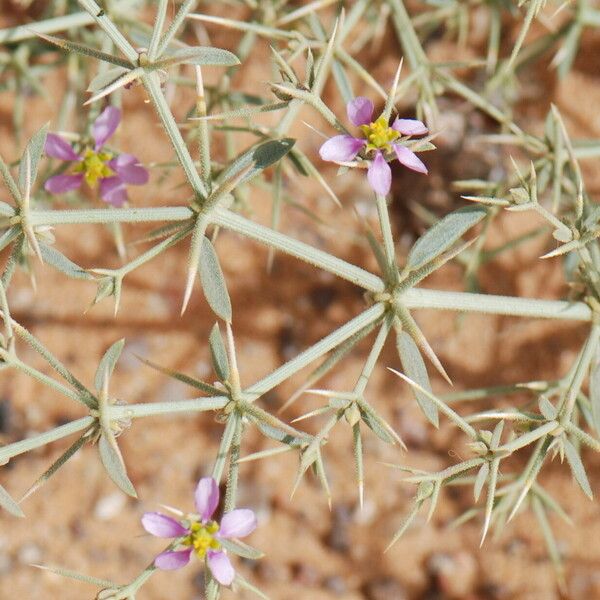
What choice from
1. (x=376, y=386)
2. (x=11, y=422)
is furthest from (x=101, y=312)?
(x=376, y=386)

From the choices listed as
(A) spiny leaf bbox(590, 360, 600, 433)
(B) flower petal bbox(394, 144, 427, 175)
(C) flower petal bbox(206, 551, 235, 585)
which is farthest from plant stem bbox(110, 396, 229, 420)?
(A) spiny leaf bbox(590, 360, 600, 433)

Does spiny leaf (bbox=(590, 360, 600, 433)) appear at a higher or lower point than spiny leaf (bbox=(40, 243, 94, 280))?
lower

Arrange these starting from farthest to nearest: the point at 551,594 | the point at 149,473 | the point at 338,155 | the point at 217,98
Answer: the point at 149,473
the point at 551,594
the point at 217,98
the point at 338,155

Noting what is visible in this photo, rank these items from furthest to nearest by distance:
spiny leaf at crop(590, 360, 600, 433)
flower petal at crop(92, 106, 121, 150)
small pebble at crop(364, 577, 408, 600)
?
small pebble at crop(364, 577, 408, 600), flower petal at crop(92, 106, 121, 150), spiny leaf at crop(590, 360, 600, 433)

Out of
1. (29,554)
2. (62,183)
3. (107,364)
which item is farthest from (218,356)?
(29,554)

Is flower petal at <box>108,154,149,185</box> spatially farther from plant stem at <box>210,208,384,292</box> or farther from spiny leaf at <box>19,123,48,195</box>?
plant stem at <box>210,208,384,292</box>

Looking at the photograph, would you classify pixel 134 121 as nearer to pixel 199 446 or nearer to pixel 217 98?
pixel 217 98
